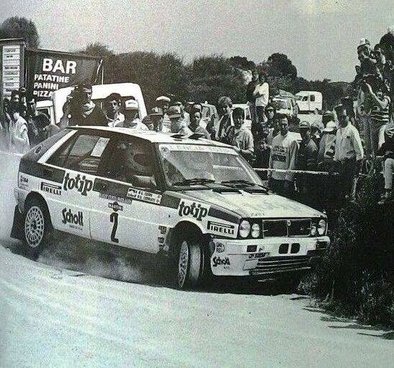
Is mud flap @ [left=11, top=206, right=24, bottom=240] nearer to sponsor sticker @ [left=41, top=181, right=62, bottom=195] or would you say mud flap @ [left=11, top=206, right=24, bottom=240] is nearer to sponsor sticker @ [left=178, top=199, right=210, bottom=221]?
sponsor sticker @ [left=41, top=181, right=62, bottom=195]

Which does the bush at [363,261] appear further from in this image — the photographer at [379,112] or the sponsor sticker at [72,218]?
the sponsor sticker at [72,218]

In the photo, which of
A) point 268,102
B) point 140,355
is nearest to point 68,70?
point 268,102

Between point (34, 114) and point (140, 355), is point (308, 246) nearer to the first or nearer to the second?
point (140, 355)

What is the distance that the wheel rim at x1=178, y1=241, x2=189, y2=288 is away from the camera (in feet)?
13.5

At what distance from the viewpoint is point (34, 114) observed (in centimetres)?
464

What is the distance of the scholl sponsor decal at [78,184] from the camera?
4.37m

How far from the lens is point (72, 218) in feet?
14.6

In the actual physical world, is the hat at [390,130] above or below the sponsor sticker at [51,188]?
above

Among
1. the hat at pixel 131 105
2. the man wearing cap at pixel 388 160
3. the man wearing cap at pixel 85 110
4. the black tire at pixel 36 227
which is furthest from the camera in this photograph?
the black tire at pixel 36 227

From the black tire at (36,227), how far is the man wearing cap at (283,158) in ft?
4.69

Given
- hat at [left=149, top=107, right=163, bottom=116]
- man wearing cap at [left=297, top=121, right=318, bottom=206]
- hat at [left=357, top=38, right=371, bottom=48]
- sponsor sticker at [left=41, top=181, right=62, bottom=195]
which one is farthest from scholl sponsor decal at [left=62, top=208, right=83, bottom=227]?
hat at [left=357, top=38, right=371, bottom=48]

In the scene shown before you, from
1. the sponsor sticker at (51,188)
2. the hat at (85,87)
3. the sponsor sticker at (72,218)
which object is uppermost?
the hat at (85,87)

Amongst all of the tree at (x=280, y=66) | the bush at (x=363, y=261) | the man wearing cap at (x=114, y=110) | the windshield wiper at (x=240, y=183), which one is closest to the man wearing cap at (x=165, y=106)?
the man wearing cap at (x=114, y=110)

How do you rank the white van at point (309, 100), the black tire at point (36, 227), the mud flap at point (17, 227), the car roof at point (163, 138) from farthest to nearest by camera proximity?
the mud flap at point (17, 227) → the black tire at point (36, 227) → the car roof at point (163, 138) → the white van at point (309, 100)
